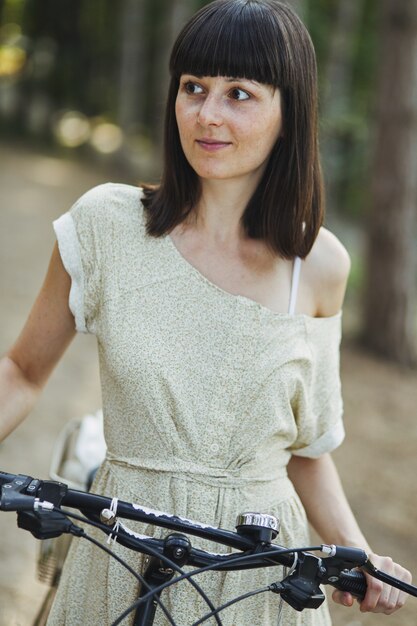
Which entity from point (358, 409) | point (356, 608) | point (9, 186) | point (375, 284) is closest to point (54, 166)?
point (9, 186)

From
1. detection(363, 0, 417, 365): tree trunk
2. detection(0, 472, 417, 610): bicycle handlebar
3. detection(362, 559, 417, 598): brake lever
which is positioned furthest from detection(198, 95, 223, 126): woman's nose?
detection(363, 0, 417, 365): tree trunk

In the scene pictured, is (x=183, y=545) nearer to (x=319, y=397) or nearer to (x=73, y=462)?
(x=319, y=397)

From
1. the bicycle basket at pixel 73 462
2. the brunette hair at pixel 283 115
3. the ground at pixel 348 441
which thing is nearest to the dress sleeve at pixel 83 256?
the brunette hair at pixel 283 115

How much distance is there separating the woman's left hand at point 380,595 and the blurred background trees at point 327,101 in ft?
23.6

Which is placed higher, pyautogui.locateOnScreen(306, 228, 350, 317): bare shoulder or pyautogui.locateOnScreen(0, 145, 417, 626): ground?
pyautogui.locateOnScreen(306, 228, 350, 317): bare shoulder

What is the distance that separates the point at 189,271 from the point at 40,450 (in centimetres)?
442

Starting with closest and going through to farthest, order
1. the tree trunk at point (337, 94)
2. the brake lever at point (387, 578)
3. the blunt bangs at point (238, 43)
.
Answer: the brake lever at point (387, 578) → the blunt bangs at point (238, 43) → the tree trunk at point (337, 94)

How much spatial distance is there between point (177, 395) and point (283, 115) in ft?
2.33

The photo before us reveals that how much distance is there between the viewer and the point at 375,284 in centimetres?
912

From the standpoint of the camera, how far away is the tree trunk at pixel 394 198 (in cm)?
855

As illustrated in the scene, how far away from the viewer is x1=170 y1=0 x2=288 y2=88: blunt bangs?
1.96m

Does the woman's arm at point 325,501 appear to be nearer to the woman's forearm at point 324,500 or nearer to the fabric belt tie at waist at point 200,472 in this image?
the woman's forearm at point 324,500

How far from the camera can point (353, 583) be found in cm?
179

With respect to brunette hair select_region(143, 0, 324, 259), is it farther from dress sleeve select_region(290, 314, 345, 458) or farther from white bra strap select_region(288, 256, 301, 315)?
dress sleeve select_region(290, 314, 345, 458)
